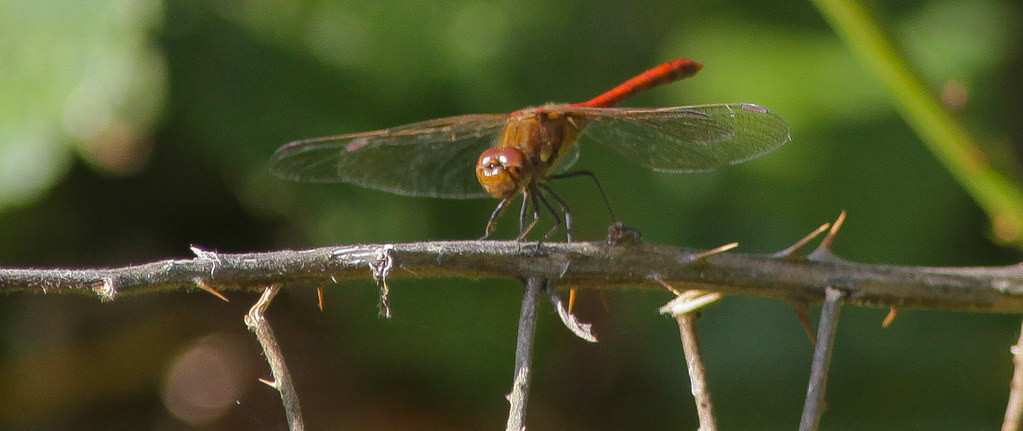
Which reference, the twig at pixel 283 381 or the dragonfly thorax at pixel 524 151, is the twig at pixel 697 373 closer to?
the twig at pixel 283 381

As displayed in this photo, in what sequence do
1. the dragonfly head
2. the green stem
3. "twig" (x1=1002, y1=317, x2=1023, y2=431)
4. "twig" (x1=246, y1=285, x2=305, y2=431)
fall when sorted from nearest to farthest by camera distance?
"twig" (x1=246, y1=285, x2=305, y2=431)
"twig" (x1=1002, y1=317, x2=1023, y2=431)
the green stem
the dragonfly head

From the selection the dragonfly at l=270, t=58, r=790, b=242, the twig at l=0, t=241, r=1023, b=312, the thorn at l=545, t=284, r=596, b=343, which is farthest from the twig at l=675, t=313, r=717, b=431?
the dragonfly at l=270, t=58, r=790, b=242

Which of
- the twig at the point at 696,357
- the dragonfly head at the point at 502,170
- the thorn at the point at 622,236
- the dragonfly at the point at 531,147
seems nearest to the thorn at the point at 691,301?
the twig at the point at 696,357

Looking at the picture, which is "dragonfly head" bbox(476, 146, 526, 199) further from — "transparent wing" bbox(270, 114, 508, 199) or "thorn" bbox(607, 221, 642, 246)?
"thorn" bbox(607, 221, 642, 246)

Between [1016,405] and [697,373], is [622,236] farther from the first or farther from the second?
[1016,405]

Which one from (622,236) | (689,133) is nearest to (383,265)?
(622,236)

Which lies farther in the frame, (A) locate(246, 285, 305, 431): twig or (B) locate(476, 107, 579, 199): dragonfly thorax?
(B) locate(476, 107, 579, 199): dragonfly thorax

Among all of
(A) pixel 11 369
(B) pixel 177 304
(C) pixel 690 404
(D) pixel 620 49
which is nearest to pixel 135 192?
(B) pixel 177 304
